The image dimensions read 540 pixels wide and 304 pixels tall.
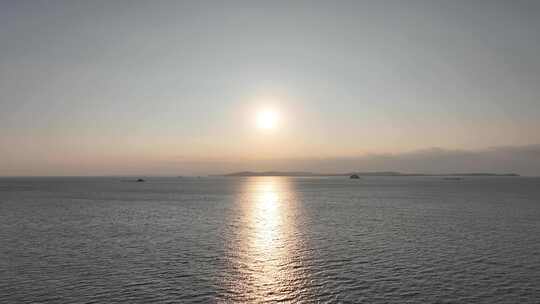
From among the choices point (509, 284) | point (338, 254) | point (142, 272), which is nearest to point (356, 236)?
point (338, 254)

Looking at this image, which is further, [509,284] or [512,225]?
[512,225]

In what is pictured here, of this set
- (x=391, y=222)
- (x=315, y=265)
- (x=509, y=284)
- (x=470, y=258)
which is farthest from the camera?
(x=391, y=222)

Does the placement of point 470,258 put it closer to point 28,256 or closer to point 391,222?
point 391,222

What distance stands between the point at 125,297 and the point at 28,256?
2172 cm

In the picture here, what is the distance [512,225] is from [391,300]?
5288cm

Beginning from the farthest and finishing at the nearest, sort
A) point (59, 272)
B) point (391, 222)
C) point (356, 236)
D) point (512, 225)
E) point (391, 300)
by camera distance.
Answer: point (391, 222) < point (512, 225) < point (356, 236) < point (59, 272) < point (391, 300)

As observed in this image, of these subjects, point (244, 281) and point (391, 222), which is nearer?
point (244, 281)

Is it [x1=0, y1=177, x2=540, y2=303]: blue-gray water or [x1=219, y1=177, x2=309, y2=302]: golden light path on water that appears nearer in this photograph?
[x1=0, y1=177, x2=540, y2=303]: blue-gray water

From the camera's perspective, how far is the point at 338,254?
44.4 metres

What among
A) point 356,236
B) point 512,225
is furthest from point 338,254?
point 512,225

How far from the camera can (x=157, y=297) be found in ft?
96.1

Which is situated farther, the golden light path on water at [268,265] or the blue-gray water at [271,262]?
the golden light path on water at [268,265]

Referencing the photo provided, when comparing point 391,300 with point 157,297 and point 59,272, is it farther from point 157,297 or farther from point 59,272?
point 59,272

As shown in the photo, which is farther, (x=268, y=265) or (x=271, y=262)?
(x=271, y=262)
